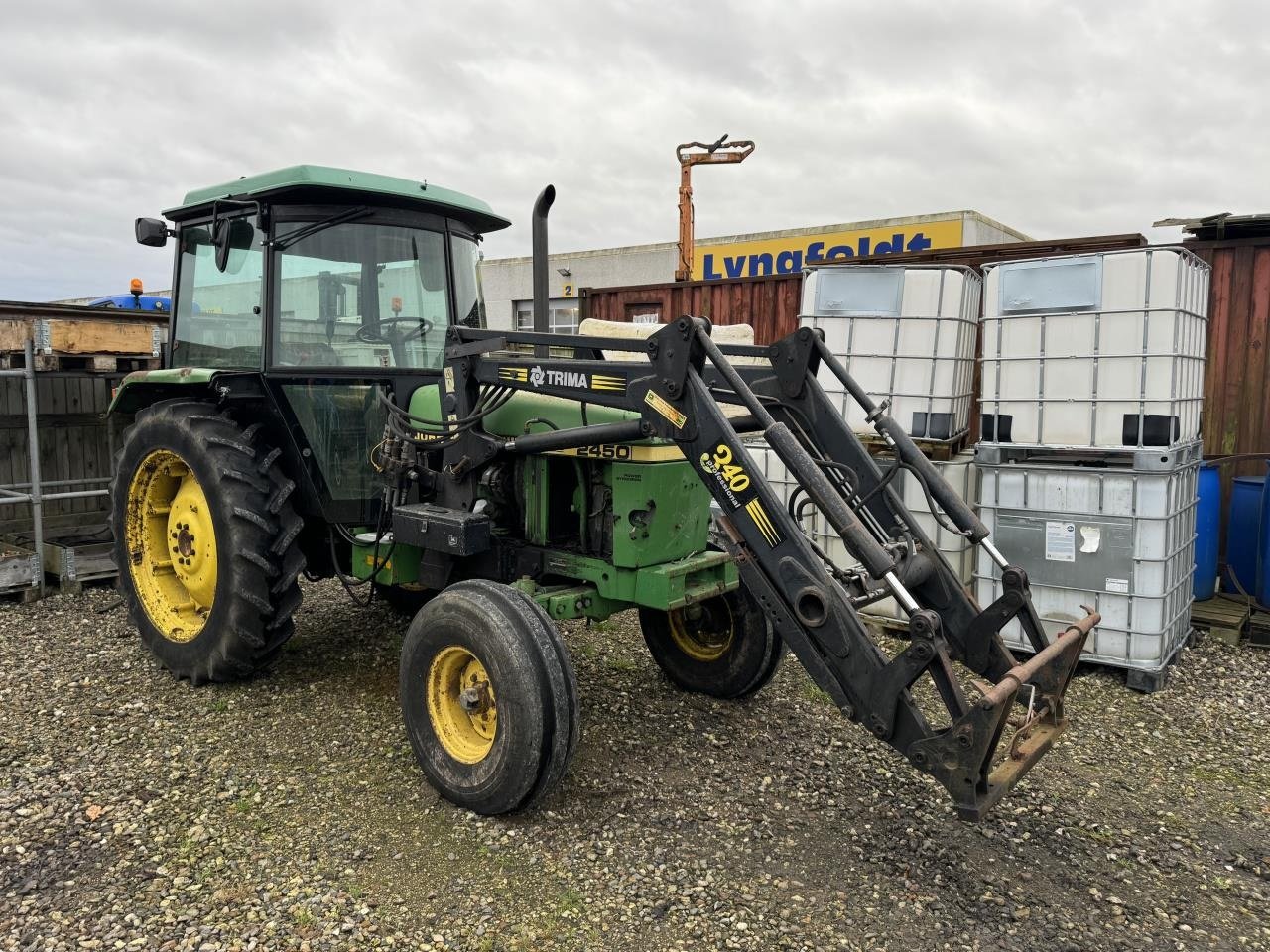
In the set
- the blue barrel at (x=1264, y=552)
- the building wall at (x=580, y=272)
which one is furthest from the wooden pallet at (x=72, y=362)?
the building wall at (x=580, y=272)

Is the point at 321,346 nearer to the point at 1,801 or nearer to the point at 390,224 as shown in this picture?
the point at 390,224

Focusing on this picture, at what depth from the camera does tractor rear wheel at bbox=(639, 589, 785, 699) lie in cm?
436

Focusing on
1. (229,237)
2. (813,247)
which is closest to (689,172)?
(813,247)

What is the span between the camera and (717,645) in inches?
180

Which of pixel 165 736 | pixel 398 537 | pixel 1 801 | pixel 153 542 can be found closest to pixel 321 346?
pixel 398 537

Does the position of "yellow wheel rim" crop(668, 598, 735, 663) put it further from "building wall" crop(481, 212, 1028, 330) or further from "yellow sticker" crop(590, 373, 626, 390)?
"building wall" crop(481, 212, 1028, 330)

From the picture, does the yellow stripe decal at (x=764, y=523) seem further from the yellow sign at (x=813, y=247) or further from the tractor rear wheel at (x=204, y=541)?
the yellow sign at (x=813, y=247)

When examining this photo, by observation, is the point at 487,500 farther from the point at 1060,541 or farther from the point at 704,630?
the point at 1060,541

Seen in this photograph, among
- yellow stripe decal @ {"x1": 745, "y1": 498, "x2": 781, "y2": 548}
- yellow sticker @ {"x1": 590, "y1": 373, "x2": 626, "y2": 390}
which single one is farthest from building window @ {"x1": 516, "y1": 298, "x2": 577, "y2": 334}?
yellow stripe decal @ {"x1": 745, "y1": 498, "x2": 781, "y2": 548}

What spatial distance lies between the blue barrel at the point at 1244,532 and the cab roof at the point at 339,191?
5441 millimetres

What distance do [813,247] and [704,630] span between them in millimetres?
15031

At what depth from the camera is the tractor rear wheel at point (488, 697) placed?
3.29 meters

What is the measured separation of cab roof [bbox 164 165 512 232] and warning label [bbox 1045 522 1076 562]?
3.64m

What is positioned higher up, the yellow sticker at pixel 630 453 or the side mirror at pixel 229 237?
the side mirror at pixel 229 237
